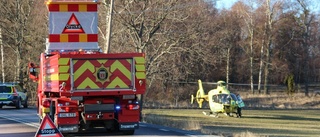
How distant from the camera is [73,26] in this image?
68.2 feet

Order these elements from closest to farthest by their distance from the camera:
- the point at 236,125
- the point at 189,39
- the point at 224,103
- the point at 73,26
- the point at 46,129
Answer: the point at 46,129 < the point at 73,26 < the point at 236,125 < the point at 189,39 < the point at 224,103

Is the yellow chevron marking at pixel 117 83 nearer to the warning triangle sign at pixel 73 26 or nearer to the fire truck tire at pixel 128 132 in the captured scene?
the fire truck tire at pixel 128 132

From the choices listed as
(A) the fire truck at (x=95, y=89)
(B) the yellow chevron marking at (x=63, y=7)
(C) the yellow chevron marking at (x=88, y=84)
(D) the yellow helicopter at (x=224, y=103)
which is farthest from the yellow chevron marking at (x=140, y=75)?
(D) the yellow helicopter at (x=224, y=103)

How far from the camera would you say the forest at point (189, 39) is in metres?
38.3

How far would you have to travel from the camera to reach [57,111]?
17.8 m

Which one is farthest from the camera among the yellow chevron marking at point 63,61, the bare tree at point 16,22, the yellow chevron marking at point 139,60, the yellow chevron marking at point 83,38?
the bare tree at point 16,22

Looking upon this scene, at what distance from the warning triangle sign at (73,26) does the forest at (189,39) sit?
9.55 metres

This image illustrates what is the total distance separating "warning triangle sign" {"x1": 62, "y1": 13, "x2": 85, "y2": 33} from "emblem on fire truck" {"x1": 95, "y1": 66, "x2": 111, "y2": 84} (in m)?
3.67

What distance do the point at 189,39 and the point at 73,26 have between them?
18866mm

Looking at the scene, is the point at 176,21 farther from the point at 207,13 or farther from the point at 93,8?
the point at 93,8

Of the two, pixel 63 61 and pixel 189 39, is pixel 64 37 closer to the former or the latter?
pixel 63 61

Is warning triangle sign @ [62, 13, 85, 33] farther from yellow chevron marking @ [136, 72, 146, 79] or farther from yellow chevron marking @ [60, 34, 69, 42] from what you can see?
yellow chevron marking @ [136, 72, 146, 79]

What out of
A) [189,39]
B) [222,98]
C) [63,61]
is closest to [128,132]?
[63,61]

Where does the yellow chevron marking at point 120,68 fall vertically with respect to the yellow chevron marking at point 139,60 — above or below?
below
